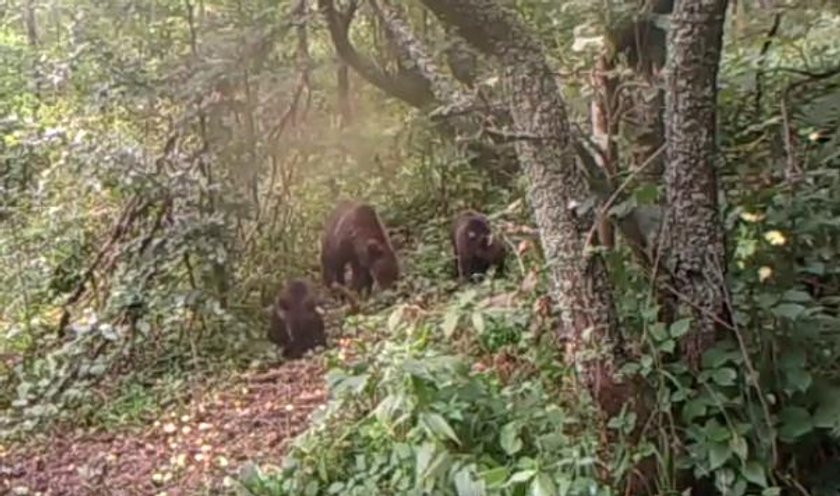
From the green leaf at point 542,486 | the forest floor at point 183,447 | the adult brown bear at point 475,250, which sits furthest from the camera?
the adult brown bear at point 475,250

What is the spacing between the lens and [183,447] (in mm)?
5070

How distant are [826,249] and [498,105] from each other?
3.68 ft

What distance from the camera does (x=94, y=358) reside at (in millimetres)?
6086

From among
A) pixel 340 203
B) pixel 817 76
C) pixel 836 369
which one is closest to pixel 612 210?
pixel 836 369

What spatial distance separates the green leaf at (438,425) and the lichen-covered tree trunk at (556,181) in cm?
47

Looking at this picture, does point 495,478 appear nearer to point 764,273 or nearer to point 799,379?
point 799,379

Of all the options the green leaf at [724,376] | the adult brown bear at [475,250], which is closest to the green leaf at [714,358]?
the green leaf at [724,376]

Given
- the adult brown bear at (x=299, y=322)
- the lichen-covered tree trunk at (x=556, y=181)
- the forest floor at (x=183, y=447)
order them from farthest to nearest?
the adult brown bear at (x=299, y=322) < the forest floor at (x=183, y=447) < the lichen-covered tree trunk at (x=556, y=181)

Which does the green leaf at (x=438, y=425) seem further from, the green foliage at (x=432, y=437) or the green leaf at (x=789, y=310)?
the green leaf at (x=789, y=310)

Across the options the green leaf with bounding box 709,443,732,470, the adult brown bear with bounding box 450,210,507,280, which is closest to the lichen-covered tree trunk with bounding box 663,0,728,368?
the green leaf with bounding box 709,443,732,470

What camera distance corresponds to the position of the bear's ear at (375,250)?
23.0 feet

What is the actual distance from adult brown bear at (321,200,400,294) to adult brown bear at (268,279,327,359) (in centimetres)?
79

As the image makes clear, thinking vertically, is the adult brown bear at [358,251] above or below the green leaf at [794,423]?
below

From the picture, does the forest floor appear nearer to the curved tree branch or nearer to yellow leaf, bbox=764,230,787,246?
yellow leaf, bbox=764,230,787,246
